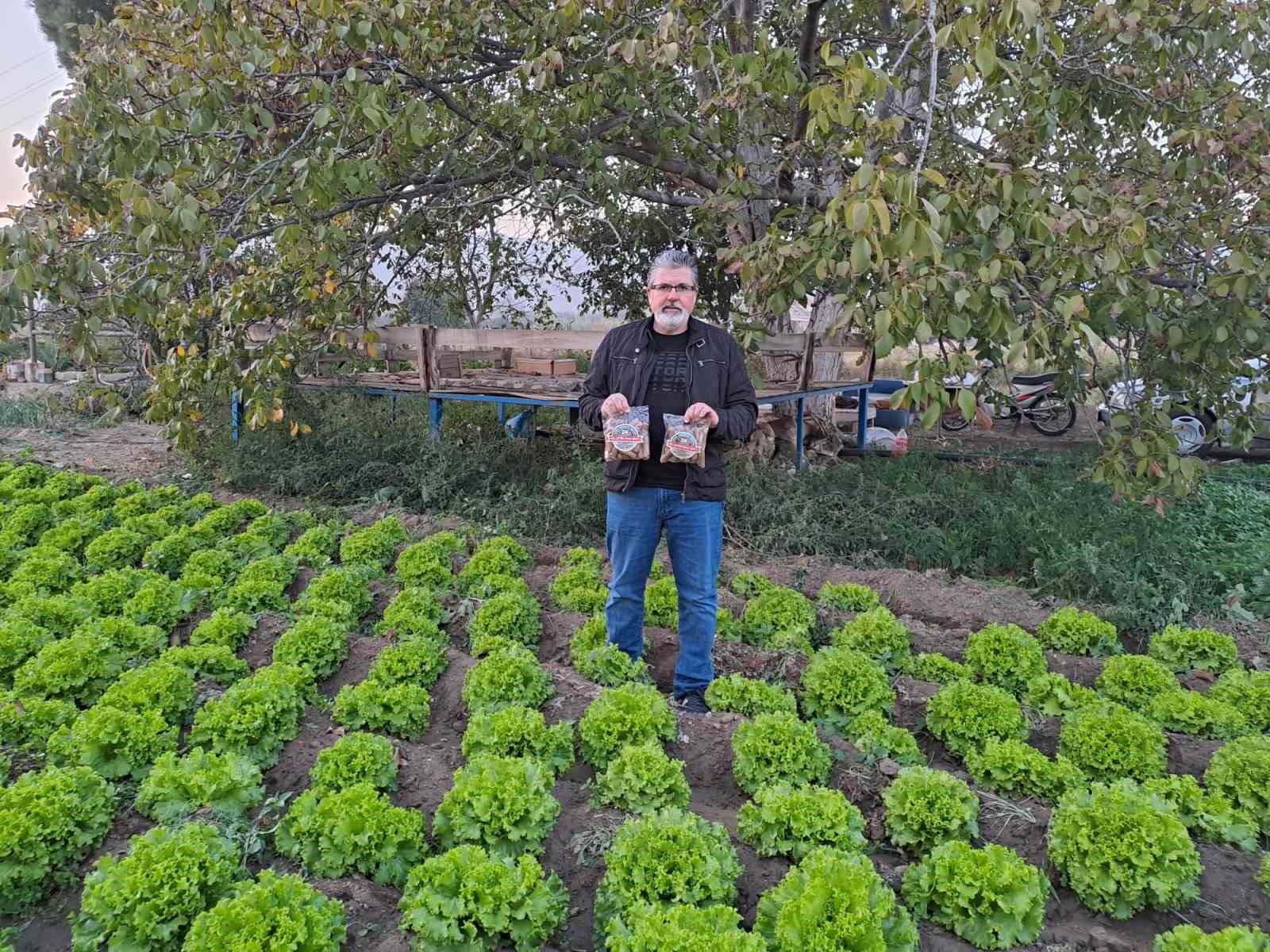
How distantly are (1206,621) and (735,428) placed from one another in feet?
12.1

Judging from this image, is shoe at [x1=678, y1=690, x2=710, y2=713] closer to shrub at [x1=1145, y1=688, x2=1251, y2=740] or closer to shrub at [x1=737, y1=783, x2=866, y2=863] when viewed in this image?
shrub at [x1=737, y1=783, x2=866, y2=863]

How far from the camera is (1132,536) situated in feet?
21.4

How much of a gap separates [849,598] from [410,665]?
8.64ft

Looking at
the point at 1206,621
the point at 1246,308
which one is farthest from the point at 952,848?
the point at 1206,621

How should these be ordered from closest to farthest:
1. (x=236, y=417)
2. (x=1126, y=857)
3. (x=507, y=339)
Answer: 1. (x=1126, y=857)
2. (x=507, y=339)
3. (x=236, y=417)

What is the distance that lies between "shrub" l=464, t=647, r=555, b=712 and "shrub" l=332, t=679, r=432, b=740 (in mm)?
226

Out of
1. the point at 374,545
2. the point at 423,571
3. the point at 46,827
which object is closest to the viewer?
the point at 46,827

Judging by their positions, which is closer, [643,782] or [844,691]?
[643,782]

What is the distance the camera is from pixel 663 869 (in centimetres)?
270

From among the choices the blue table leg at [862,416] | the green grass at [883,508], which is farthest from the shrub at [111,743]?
the blue table leg at [862,416]

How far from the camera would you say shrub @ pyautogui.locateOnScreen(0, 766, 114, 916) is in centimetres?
286

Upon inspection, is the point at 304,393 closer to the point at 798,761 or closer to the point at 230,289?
the point at 230,289

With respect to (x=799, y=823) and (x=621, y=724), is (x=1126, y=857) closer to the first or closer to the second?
(x=799, y=823)

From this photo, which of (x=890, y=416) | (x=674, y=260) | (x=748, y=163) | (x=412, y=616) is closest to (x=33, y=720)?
(x=412, y=616)
